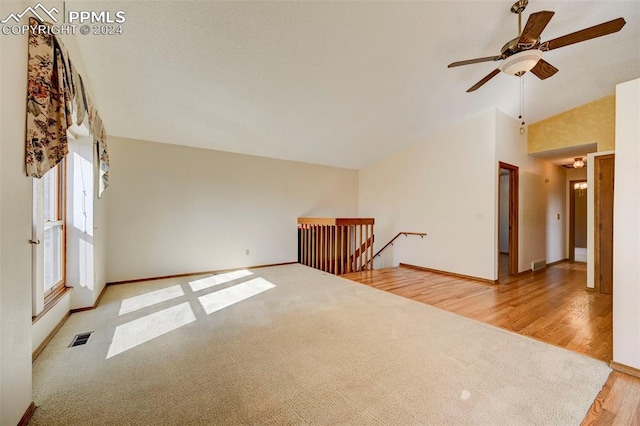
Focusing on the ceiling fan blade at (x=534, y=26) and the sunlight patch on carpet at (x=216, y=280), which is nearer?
the ceiling fan blade at (x=534, y=26)

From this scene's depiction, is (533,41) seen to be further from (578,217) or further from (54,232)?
(578,217)

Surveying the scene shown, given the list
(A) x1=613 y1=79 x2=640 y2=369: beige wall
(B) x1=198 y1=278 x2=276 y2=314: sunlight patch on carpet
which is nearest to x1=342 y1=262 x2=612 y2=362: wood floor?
(A) x1=613 y1=79 x2=640 y2=369: beige wall

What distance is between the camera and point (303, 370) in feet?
6.34

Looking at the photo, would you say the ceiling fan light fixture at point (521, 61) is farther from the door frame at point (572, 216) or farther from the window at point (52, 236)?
the door frame at point (572, 216)

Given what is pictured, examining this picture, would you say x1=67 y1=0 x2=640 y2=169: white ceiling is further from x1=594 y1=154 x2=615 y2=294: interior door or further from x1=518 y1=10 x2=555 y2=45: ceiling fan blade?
x1=594 y1=154 x2=615 y2=294: interior door


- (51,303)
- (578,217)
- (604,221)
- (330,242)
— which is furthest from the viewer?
(578,217)

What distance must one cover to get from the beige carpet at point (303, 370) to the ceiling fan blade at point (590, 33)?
8.57ft

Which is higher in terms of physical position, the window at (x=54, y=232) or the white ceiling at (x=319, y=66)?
the white ceiling at (x=319, y=66)

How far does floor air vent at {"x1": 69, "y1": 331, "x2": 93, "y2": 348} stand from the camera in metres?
2.32

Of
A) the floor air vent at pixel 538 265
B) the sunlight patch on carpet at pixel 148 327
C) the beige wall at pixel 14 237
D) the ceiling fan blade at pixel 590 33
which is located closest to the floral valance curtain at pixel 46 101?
the beige wall at pixel 14 237

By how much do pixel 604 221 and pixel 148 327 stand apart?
6.40 m

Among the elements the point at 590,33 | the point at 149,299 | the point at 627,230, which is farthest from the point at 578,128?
the point at 149,299

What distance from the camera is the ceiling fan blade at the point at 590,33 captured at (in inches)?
76.2

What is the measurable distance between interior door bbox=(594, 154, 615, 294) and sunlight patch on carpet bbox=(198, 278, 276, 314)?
5.11 metres
